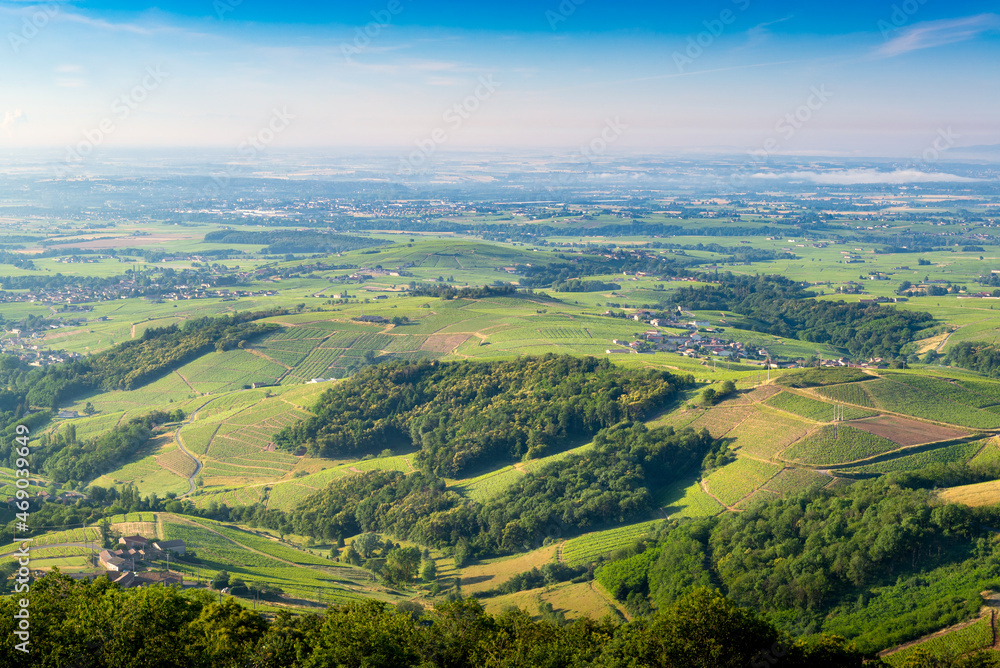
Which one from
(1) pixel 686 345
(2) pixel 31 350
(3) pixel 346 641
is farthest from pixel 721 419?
(2) pixel 31 350

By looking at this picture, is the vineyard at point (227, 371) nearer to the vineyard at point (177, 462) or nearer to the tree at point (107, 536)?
the vineyard at point (177, 462)

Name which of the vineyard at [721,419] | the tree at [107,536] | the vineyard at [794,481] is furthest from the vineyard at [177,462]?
the vineyard at [794,481]

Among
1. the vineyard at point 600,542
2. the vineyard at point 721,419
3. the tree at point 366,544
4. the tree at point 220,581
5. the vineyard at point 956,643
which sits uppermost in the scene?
the vineyard at point 956,643

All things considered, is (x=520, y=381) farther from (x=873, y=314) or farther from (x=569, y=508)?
(x=873, y=314)

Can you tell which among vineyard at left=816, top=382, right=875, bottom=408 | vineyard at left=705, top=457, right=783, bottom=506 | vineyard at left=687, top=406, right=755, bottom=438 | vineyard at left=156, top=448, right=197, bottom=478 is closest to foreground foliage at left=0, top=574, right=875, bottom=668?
vineyard at left=705, top=457, right=783, bottom=506

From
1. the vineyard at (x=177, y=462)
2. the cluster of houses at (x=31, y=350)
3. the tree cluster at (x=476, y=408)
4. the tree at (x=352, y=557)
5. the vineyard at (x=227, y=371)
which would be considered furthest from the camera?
the cluster of houses at (x=31, y=350)

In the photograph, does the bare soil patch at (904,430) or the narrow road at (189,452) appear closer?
the bare soil patch at (904,430)
